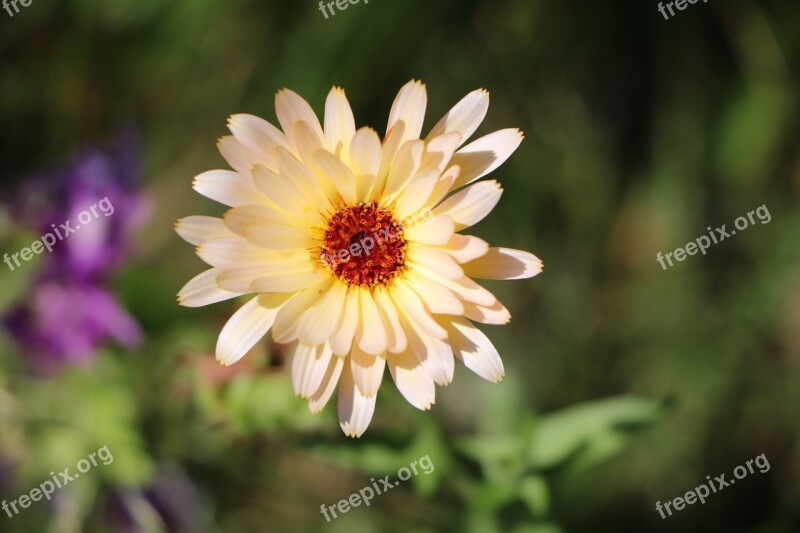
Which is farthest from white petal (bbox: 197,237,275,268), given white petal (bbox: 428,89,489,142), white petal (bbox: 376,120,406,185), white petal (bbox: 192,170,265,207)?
white petal (bbox: 428,89,489,142)

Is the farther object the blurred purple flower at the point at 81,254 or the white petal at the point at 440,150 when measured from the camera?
the blurred purple flower at the point at 81,254

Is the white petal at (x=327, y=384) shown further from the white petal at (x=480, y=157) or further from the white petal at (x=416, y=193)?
the white petal at (x=480, y=157)

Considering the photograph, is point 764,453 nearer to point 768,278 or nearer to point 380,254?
point 768,278

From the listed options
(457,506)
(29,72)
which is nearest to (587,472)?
(457,506)

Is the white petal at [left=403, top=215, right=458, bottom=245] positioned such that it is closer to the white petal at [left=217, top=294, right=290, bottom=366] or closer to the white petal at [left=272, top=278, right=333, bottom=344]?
the white petal at [left=272, top=278, right=333, bottom=344]

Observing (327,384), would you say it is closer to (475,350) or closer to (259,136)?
(475,350)

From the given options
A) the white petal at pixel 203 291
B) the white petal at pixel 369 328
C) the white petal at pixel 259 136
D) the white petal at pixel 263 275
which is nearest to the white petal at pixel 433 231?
the white petal at pixel 369 328

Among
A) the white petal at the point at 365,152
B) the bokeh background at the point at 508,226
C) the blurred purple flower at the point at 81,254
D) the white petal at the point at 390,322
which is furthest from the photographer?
the bokeh background at the point at 508,226
